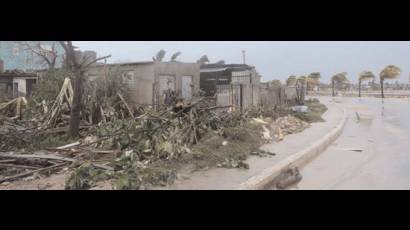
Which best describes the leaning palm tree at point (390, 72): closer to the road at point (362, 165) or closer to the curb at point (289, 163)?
the road at point (362, 165)

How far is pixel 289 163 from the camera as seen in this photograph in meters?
7.31

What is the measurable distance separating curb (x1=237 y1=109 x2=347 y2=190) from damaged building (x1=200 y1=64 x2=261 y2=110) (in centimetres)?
330

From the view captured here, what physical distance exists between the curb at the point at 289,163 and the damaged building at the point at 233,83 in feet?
10.8

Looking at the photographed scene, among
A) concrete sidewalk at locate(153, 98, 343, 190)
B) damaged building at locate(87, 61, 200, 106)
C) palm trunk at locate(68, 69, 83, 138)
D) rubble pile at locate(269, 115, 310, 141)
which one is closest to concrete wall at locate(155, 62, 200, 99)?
damaged building at locate(87, 61, 200, 106)

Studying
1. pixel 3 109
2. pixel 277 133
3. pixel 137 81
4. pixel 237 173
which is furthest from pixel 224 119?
pixel 3 109

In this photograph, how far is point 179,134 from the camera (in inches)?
302

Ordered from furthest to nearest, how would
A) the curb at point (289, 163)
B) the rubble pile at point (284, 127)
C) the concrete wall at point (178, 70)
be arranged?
the concrete wall at point (178, 70), the rubble pile at point (284, 127), the curb at point (289, 163)

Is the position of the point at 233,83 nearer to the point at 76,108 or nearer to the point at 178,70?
the point at 178,70

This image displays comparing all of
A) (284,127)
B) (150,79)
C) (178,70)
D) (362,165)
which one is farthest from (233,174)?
(178,70)

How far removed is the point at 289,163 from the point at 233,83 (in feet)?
25.5

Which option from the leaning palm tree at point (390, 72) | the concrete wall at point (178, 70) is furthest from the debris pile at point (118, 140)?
the leaning palm tree at point (390, 72)

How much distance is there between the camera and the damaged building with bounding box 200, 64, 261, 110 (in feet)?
41.4

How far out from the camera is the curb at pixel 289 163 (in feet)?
18.6
